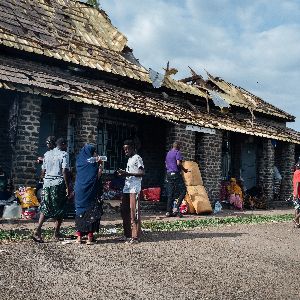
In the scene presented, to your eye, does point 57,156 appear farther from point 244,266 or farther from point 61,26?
point 61,26

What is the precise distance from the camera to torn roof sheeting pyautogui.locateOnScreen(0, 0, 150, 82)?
11185 millimetres

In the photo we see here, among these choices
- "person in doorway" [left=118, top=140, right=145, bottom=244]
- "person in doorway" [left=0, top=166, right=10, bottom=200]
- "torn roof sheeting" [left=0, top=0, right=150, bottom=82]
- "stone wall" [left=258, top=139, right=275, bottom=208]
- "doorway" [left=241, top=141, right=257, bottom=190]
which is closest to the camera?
"person in doorway" [left=118, top=140, right=145, bottom=244]

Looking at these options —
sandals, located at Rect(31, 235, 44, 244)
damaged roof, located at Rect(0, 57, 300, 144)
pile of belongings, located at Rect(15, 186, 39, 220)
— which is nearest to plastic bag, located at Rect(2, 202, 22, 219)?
pile of belongings, located at Rect(15, 186, 39, 220)

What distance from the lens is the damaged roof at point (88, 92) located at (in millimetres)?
9164

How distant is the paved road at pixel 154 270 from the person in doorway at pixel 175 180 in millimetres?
3414

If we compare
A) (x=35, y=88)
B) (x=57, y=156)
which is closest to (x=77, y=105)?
(x=35, y=88)

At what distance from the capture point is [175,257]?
532cm

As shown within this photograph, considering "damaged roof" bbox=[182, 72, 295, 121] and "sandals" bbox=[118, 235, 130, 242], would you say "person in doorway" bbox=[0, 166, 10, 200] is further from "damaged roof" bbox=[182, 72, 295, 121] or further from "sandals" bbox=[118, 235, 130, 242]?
"damaged roof" bbox=[182, 72, 295, 121]

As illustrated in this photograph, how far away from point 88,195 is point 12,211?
9.37 feet

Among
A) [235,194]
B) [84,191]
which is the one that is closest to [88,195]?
[84,191]

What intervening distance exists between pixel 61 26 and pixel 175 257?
33.4 feet

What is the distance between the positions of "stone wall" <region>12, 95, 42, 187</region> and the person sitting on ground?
278 inches

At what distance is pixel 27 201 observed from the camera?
8328 millimetres

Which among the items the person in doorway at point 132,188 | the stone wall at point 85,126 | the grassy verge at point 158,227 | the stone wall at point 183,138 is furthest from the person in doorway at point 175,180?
the person in doorway at point 132,188
